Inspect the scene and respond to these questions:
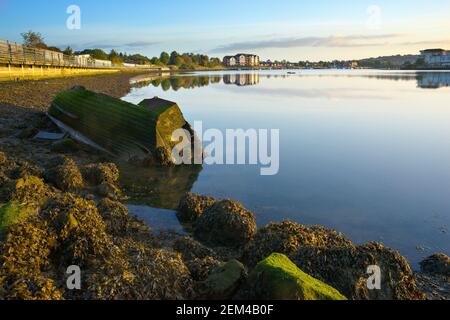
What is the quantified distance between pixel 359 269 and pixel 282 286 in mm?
1277

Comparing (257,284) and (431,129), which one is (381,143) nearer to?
(431,129)

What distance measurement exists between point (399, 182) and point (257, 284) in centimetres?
741

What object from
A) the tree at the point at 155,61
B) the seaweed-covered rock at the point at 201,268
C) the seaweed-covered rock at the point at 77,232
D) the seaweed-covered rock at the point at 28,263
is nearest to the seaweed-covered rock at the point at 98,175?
the seaweed-covered rock at the point at 77,232

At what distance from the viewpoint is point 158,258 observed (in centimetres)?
420

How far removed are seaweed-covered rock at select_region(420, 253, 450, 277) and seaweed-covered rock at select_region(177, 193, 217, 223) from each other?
3.52 metres

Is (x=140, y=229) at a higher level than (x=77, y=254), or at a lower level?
lower

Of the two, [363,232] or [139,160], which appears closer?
[363,232]

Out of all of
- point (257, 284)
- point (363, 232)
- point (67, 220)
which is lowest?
point (363, 232)

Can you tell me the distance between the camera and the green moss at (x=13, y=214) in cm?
437

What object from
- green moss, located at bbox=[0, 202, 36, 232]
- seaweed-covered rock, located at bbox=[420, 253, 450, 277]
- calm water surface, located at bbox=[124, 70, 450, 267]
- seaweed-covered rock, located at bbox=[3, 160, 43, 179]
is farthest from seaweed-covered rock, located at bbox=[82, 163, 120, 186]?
seaweed-covered rock, located at bbox=[420, 253, 450, 277]

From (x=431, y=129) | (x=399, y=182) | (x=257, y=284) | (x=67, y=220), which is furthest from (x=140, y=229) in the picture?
(x=431, y=129)

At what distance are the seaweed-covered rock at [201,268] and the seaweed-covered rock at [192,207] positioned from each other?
2.42m

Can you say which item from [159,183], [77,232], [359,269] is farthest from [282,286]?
[159,183]

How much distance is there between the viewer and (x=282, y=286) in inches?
140
